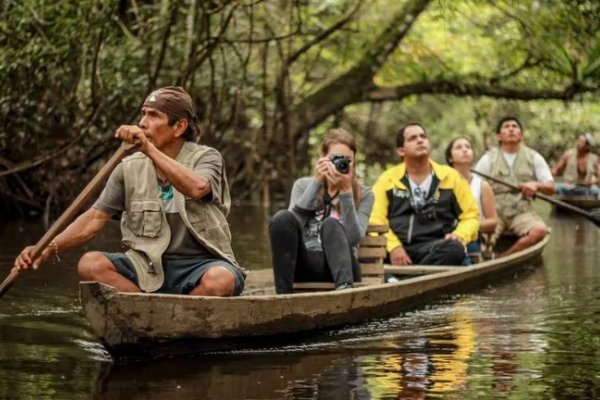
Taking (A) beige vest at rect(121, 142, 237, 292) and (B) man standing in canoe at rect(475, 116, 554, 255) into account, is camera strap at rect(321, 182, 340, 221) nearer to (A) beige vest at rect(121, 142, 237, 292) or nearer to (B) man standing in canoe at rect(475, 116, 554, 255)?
(A) beige vest at rect(121, 142, 237, 292)

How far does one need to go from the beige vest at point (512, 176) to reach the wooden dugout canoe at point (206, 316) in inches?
176

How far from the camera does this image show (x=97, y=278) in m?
5.88

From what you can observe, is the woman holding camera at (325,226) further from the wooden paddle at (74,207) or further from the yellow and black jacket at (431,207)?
the wooden paddle at (74,207)

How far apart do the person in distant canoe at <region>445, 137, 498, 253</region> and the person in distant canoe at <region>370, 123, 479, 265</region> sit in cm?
117

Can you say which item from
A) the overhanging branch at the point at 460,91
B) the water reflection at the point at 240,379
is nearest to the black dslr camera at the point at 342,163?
the water reflection at the point at 240,379

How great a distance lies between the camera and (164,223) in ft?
19.7

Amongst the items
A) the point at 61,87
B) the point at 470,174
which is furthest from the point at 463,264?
the point at 61,87

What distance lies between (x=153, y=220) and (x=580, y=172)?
14.1 meters

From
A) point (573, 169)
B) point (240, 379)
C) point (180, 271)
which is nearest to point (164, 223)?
point (180, 271)

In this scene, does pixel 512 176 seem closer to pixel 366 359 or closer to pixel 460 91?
pixel 366 359

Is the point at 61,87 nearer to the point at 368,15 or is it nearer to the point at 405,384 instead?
the point at 368,15

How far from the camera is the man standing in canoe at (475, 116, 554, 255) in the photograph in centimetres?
1161

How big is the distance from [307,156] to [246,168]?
1.92m

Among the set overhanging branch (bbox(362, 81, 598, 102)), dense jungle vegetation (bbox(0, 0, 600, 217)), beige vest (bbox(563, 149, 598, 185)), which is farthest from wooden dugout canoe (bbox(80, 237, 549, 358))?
overhanging branch (bbox(362, 81, 598, 102))
